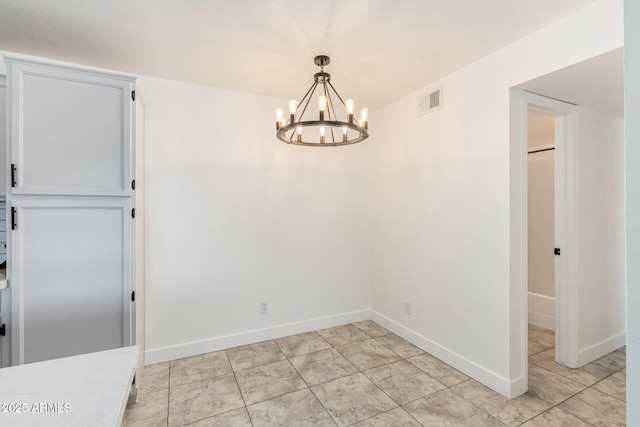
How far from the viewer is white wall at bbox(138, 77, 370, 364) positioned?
2.78 m

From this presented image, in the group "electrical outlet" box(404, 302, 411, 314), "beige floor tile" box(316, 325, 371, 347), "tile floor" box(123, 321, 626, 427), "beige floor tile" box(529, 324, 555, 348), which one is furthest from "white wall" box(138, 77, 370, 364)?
"beige floor tile" box(529, 324, 555, 348)

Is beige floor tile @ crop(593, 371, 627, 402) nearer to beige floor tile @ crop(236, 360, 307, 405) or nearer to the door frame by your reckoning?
the door frame

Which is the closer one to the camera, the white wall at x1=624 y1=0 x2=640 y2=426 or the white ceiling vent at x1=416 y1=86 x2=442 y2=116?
the white wall at x1=624 y1=0 x2=640 y2=426

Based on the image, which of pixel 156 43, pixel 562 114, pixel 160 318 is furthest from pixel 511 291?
pixel 156 43

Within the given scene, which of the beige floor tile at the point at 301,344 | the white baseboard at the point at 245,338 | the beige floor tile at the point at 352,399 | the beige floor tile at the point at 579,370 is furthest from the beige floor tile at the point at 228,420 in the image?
the beige floor tile at the point at 579,370

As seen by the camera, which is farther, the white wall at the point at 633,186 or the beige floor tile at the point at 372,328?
the beige floor tile at the point at 372,328

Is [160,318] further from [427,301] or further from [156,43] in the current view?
[427,301]

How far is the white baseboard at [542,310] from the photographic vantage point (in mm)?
3549

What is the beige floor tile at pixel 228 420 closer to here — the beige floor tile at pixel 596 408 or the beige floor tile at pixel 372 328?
the beige floor tile at pixel 372 328

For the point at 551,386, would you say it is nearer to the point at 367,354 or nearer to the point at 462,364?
the point at 462,364

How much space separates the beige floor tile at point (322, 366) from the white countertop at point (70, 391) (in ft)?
5.95

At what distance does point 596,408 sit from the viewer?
209 centimetres

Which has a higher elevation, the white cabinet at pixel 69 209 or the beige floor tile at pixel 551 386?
the white cabinet at pixel 69 209

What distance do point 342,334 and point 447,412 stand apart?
4.72 ft
